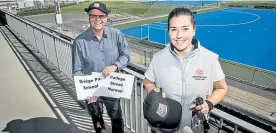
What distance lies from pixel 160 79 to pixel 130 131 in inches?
84.8

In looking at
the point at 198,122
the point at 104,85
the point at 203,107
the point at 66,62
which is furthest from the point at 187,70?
the point at 66,62

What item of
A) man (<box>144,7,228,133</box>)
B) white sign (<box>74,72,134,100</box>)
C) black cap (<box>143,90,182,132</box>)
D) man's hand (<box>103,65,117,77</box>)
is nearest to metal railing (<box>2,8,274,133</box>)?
white sign (<box>74,72,134,100</box>)

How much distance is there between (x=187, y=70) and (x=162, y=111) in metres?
0.43

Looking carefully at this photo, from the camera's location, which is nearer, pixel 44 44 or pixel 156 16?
pixel 44 44

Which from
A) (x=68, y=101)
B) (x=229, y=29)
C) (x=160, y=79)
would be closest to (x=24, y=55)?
(x=68, y=101)

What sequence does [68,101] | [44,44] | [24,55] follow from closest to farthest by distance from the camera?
[68,101] < [44,44] < [24,55]

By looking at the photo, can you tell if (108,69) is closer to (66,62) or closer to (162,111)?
(162,111)

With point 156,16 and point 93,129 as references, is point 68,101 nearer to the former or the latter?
point 93,129

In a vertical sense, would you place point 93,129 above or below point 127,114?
below

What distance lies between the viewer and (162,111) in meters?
2.03

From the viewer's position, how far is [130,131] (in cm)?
414

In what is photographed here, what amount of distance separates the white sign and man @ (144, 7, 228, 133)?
1.15 meters

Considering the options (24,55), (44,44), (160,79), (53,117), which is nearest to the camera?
(160,79)

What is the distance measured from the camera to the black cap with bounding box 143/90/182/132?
79.9 inches
